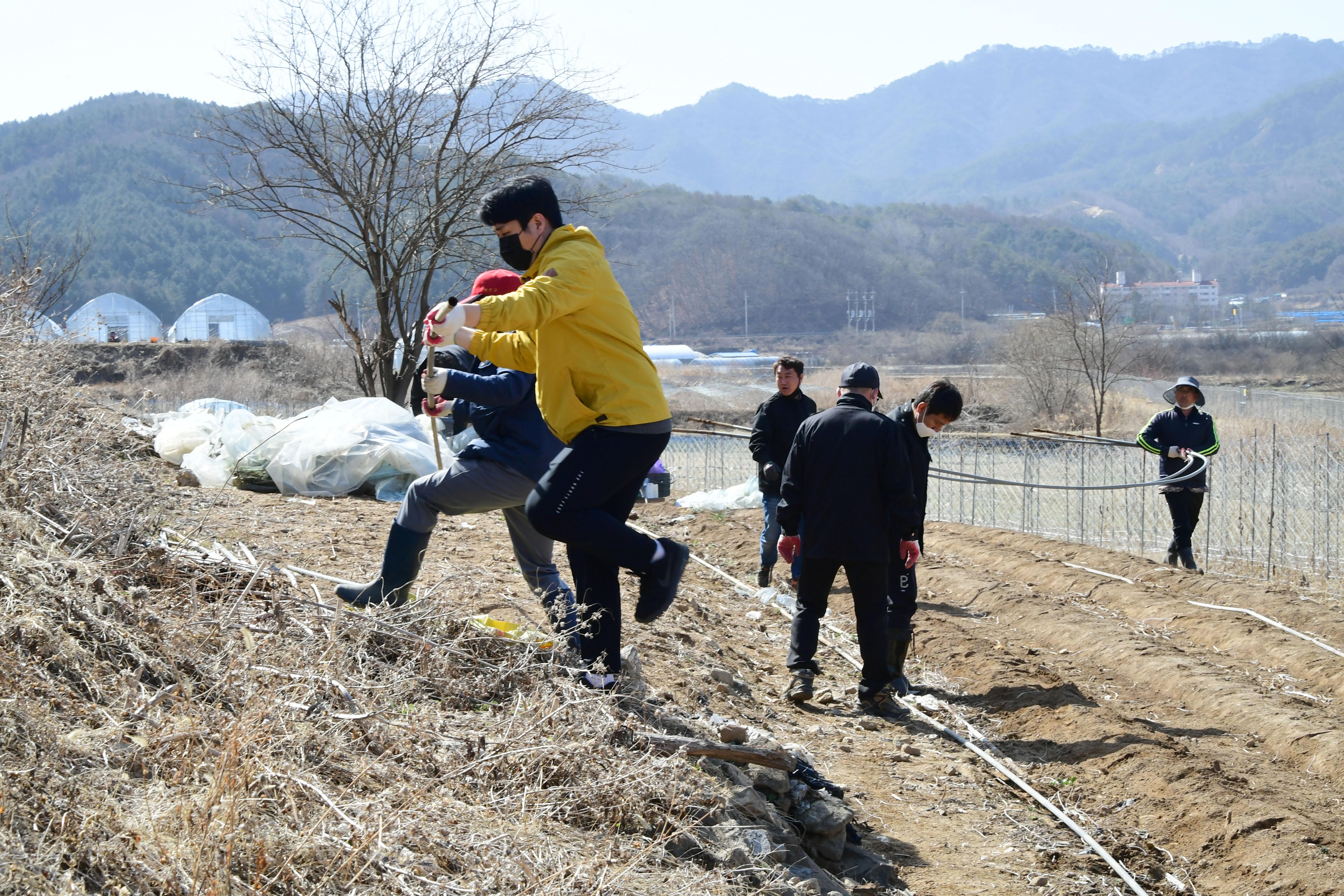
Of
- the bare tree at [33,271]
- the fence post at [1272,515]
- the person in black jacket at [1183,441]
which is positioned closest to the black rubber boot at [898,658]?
the bare tree at [33,271]

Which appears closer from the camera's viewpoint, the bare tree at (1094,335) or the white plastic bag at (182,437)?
the white plastic bag at (182,437)

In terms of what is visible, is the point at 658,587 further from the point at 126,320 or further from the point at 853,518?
the point at 126,320

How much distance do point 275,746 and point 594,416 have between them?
4.69 feet

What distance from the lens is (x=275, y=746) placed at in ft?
8.21

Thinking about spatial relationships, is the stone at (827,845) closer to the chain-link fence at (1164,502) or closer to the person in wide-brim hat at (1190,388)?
the person in wide-brim hat at (1190,388)

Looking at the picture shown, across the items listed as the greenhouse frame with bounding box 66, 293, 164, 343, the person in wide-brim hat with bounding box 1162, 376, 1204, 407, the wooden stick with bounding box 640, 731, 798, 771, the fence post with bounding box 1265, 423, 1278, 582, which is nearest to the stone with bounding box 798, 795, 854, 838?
the wooden stick with bounding box 640, 731, 798, 771

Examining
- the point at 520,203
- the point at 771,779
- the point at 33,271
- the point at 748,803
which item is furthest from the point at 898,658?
the point at 33,271

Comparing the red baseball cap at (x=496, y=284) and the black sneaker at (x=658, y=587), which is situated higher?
the red baseball cap at (x=496, y=284)

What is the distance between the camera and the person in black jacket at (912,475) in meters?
5.68

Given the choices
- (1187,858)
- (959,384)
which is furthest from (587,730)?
(959,384)

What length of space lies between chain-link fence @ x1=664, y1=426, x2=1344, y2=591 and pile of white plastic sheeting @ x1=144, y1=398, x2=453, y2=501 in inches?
220

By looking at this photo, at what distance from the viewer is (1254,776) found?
474 centimetres

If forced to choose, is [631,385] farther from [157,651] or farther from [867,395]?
[867,395]

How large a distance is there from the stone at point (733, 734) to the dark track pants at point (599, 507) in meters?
0.48
